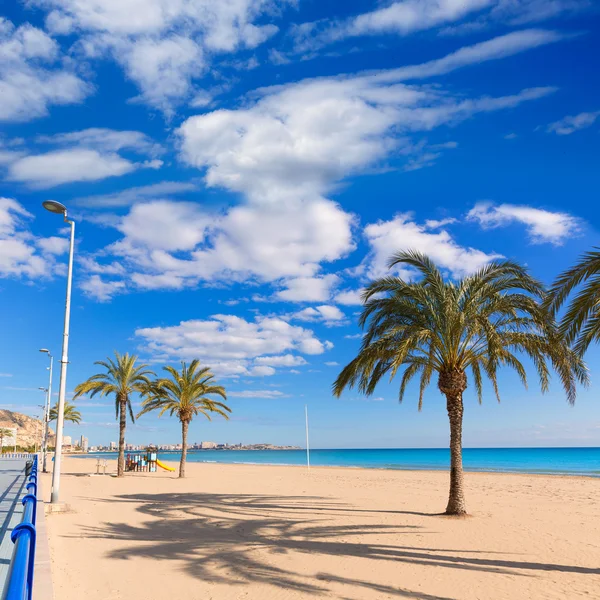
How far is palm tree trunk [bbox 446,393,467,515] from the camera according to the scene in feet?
50.7

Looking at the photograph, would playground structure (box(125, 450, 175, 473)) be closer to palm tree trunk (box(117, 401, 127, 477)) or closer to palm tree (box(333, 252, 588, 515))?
palm tree trunk (box(117, 401, 127, 477))

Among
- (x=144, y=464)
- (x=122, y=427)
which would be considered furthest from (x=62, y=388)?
(x=144, y=464)

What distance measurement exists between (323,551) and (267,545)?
1.42 metres

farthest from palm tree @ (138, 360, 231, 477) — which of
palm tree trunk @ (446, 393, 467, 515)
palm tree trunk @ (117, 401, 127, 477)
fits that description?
palm tree trunk @ (446, 393, 467, 515)

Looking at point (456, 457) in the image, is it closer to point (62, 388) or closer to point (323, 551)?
point (323, 551)

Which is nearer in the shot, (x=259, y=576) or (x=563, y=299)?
(x=259, y=576)

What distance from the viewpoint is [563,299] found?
10.5 metres

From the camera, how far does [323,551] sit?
35.8 feet

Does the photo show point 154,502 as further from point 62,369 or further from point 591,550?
point 591,550

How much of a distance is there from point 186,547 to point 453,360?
9073 mm

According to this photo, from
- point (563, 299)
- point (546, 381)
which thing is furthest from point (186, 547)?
point (546, 381)

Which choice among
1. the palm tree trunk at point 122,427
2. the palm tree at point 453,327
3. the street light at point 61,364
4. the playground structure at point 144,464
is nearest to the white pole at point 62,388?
the street light at point 61,364

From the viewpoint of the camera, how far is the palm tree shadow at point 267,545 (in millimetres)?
9109

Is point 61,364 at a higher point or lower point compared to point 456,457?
higher
